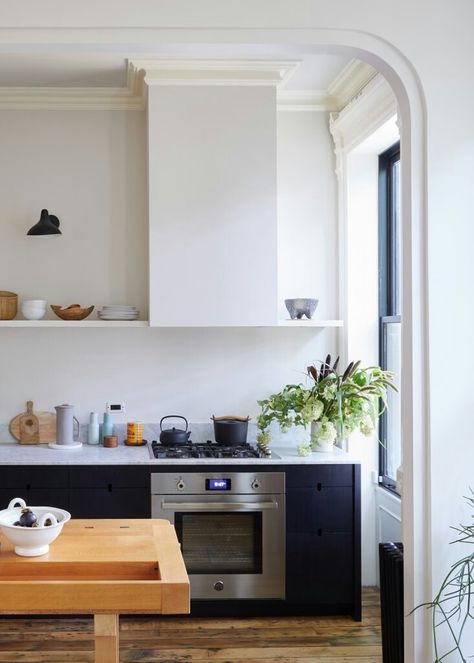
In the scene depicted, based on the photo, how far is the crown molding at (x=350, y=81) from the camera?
4.07 metres

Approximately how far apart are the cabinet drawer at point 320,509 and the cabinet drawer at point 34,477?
4.00 ft

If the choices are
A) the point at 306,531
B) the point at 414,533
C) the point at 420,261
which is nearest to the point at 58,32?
the point at 420,261

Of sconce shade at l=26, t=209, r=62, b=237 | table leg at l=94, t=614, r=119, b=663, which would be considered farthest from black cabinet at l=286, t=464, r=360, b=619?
sconce shade at l=26, t=209, r=62, b=237

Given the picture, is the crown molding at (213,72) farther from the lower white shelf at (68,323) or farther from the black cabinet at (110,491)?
the black cabinet at (110,491)

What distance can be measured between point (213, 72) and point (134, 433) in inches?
83.9

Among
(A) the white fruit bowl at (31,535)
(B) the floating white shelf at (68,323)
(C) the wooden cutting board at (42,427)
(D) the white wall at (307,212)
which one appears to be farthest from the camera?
(D) the white wall at (307,212)

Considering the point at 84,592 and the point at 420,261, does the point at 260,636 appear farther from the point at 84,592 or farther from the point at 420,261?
the point at 420,261

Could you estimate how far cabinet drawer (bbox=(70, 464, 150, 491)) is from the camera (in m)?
4.04

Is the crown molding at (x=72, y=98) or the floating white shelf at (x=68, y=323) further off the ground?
the crown molding at (x=72, y=98)

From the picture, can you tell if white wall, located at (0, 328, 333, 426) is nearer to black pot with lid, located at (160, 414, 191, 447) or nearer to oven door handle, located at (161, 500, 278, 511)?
black pot with lid, located at (160, 414, 191, 447)

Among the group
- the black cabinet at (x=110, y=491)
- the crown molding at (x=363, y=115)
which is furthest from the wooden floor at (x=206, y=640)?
the crown molding at (x=363, y=115)

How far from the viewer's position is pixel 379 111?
13.2 ft

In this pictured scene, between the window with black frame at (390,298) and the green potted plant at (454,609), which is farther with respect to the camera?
the window with black frame at (390,298)

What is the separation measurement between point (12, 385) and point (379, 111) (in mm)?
2666
